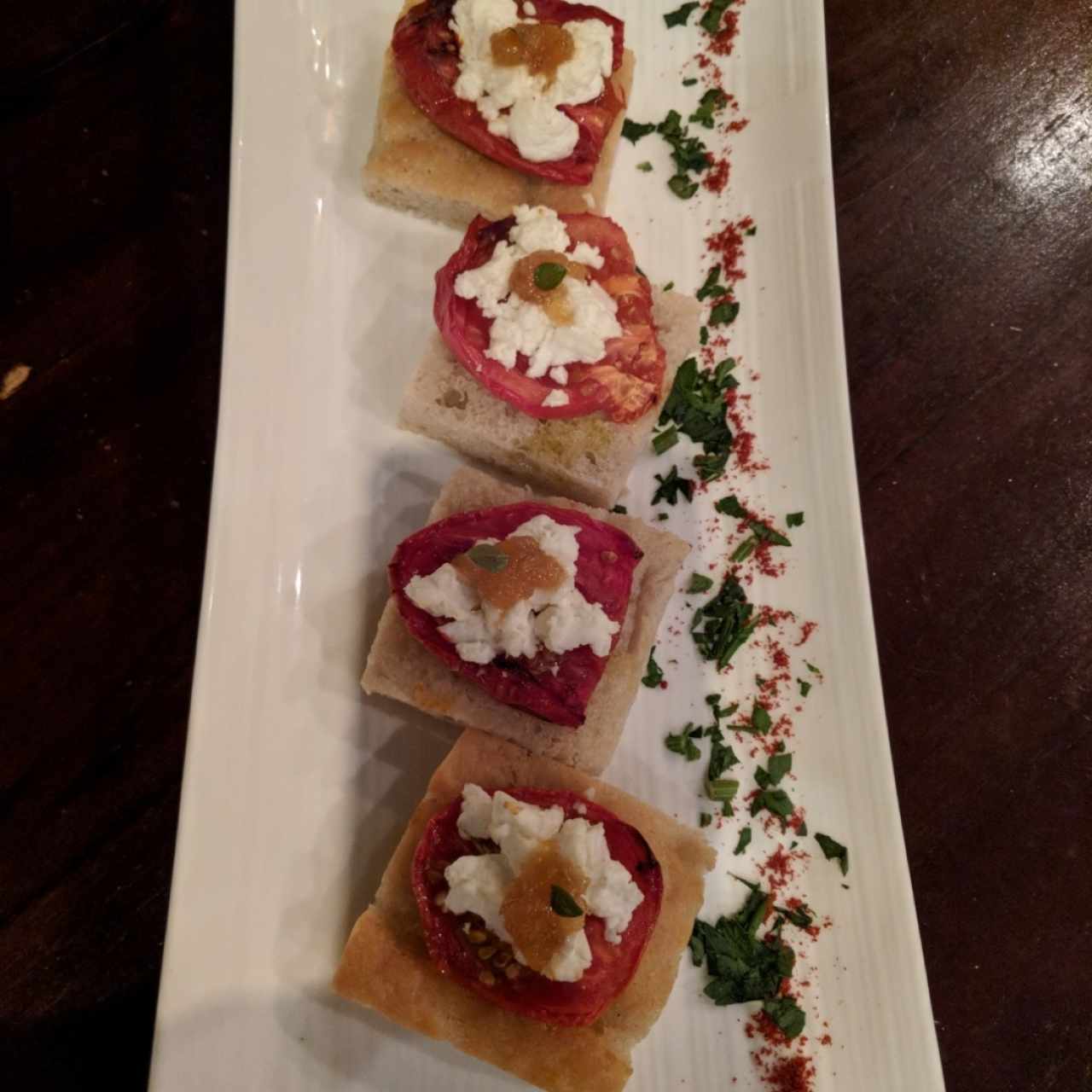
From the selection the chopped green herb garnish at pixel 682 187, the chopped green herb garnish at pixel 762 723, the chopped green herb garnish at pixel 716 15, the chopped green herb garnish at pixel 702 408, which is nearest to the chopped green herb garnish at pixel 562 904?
the chopped green herb garnish at pixel 762 723

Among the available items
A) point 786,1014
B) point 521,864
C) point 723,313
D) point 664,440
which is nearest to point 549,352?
point 664,440

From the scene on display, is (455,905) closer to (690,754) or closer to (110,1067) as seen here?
(690,754)

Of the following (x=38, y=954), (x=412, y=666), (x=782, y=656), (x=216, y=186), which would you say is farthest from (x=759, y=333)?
(x=38, y=954)

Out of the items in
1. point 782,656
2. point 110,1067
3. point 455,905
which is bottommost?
point 110,1067

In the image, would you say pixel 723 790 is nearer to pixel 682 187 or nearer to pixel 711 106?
pixel 682 187

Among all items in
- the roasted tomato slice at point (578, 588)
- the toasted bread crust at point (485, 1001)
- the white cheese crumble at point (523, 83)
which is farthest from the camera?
the white cheese crumble at point (523, 83)

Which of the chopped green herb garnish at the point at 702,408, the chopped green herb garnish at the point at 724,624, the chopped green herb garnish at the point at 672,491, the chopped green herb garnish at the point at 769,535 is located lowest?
the chopped green herb garnish at the point at 724,624

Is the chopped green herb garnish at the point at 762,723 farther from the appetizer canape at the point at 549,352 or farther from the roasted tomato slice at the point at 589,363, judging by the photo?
the roasted tomato slice at the point at 589,363
